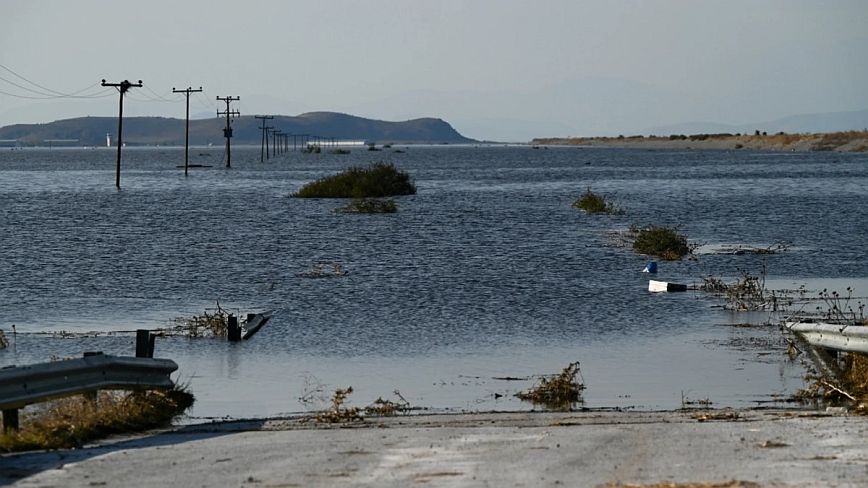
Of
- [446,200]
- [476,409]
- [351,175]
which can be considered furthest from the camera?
[351,175]

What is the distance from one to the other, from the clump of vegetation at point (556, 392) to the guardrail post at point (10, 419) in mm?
6448

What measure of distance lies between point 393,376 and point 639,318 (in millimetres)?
7600

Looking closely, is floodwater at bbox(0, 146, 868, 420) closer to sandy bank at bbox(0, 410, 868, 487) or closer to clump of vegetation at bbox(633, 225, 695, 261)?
clump of vegetation at bbox(633, 225, 695, 261)

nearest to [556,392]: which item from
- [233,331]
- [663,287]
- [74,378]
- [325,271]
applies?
[74,378]

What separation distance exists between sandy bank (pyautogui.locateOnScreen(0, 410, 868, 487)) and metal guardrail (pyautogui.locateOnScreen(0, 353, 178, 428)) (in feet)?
2.81

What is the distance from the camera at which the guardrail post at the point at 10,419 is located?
13.3m

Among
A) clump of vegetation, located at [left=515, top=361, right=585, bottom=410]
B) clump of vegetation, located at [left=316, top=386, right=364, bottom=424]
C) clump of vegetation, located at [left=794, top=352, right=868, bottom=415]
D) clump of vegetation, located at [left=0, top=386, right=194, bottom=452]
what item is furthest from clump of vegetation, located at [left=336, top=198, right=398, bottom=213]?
clump of vegetation, located at [left=316, top=386, right=364, bottom=424]

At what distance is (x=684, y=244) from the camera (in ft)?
129

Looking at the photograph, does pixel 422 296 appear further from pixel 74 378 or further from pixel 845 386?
pixel 74 378

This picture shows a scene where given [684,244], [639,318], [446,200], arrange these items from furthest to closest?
[446,200]
[684,244]
[639,318]

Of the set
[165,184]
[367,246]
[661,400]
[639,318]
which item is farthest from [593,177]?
[661,400]

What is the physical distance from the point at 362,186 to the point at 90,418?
2572 inches

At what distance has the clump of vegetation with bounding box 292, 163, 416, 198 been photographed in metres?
79.0

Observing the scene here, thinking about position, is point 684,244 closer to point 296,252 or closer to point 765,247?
point 765,247
